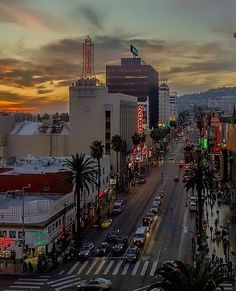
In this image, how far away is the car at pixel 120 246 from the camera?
6272 cm

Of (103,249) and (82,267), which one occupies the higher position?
(103,249)

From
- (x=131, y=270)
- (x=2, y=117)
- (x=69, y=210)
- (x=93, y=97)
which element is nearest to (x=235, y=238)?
(x=131, y=270)

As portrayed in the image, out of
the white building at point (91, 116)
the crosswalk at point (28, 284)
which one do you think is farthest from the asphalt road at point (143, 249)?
the white building at point (91, 116)

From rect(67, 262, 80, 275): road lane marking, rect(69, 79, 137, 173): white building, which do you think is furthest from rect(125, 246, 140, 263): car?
rect(69, 79, 137, 173): white building

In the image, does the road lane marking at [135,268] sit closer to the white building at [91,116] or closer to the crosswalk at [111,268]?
the crosswalk at [111,268]

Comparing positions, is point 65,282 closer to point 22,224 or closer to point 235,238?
point 22,224

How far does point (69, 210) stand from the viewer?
73.6 meters

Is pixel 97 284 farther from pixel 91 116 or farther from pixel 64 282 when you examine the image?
pixel 91 116

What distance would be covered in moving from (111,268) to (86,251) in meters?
6.37

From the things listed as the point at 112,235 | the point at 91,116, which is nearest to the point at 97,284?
the point at 112,235

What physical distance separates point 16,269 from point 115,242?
15.0 m

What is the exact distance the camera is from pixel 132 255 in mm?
59906

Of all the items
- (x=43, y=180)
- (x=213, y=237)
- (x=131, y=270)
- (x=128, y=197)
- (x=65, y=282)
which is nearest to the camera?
(x=65, y=282)

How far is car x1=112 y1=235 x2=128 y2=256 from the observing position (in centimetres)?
6272
